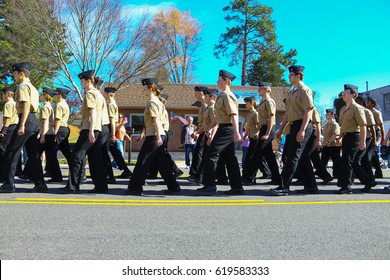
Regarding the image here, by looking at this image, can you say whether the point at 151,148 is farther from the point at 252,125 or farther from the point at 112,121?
the point at 252,125

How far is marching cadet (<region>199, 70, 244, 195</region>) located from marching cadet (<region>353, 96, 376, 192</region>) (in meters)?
2.11

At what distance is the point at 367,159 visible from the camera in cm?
794

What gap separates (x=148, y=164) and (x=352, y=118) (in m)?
3.50

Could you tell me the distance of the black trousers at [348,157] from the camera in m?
6.89

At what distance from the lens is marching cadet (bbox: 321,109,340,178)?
9.29 meters

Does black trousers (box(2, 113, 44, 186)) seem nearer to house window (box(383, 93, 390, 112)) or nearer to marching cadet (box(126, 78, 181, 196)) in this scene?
marching cadet (box(126, 78, 181, 196))

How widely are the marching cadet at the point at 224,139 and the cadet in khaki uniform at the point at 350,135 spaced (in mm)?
1752

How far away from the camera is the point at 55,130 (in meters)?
8.09

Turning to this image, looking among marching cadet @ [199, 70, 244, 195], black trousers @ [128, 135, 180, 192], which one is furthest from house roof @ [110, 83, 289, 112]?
marching cadet @ [199, 70, 244, 195]

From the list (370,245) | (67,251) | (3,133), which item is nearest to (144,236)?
(67,251)

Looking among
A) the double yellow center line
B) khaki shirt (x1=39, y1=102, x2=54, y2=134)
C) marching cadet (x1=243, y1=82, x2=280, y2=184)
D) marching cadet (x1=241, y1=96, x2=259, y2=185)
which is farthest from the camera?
marching cadet (x1=241, y1=96, x2=259, y2=185)

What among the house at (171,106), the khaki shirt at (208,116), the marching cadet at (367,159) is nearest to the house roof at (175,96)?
the house at (171,106)

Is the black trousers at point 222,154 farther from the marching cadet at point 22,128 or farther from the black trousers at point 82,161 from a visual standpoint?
the marching cadet at point 22,128

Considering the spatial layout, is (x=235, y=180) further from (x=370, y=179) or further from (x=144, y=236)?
(x=144, y=236)
